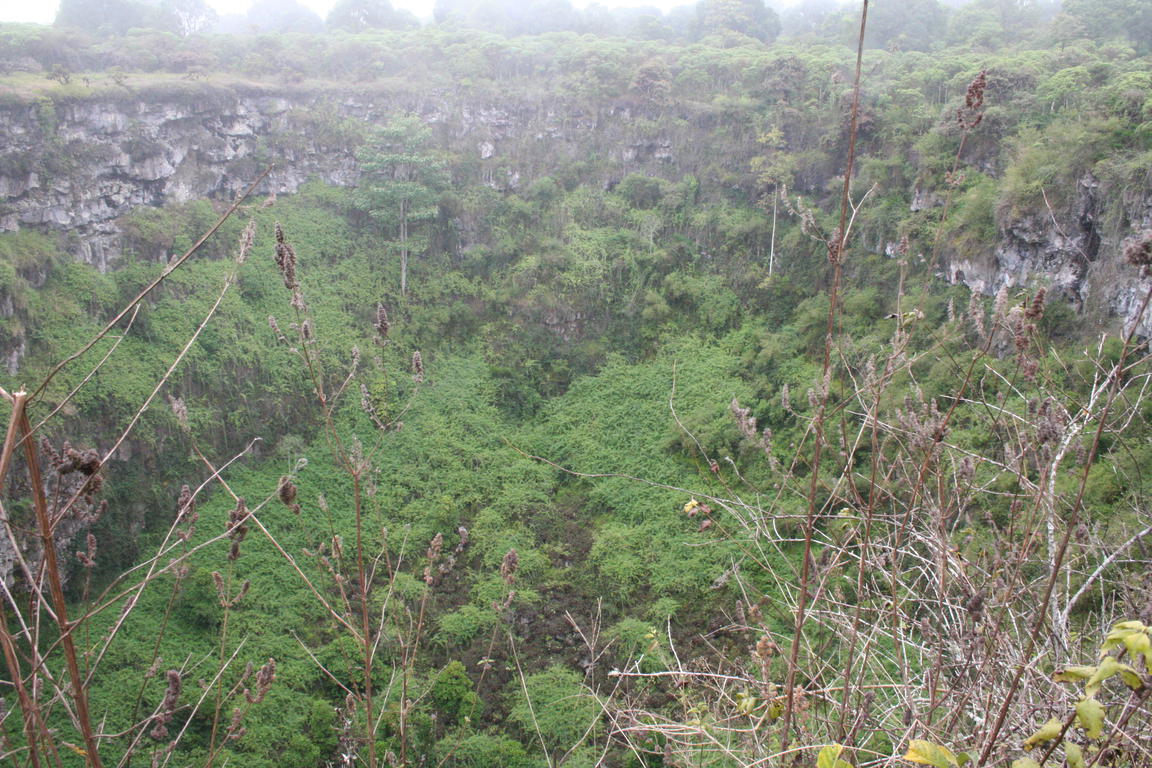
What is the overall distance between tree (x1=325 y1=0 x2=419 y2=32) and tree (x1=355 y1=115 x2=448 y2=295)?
1205 centimetres

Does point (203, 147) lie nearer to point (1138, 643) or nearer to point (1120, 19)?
point (1138, 643)

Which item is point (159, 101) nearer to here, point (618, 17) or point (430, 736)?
point (430, 736)

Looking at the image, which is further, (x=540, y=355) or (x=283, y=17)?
(x=283, y=17)

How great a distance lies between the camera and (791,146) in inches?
582

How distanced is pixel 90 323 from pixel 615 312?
28.3 feet

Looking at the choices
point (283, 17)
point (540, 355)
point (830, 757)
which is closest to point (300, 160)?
point (540, 355)

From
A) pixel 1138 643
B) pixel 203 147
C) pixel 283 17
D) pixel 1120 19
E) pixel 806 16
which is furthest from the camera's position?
pixel 806 16

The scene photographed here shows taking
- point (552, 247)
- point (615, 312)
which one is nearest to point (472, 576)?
point (615, 312)

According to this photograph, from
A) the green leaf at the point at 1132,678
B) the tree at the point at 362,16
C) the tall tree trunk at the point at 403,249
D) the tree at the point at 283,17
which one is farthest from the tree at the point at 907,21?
the green leaf at the point at 1132,678

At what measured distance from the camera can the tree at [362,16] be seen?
79.2 feet

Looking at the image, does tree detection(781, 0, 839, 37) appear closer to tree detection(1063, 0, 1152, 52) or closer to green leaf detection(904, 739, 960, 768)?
tree detection(1063, 0, 1152, 52)

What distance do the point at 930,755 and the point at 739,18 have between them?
2548cm

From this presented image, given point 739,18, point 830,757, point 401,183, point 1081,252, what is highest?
point 739,18

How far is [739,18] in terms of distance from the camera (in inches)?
883
